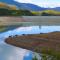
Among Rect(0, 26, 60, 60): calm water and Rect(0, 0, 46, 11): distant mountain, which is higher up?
Rect(0, 0, 46, 11): distant mountain

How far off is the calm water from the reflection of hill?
42 mm

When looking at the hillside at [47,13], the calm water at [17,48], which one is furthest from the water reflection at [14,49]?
the hillside at [47,13]

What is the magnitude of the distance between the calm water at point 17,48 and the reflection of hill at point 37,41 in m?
0.04

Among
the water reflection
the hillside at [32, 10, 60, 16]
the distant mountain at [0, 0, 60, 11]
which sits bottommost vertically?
the water reflection

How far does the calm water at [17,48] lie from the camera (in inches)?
63.4

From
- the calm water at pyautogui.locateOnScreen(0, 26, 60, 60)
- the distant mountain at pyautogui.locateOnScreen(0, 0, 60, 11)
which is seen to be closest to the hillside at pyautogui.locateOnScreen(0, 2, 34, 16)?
the distant mountain at pyautogui.locateOnScreen(0, 0, 60, 11)

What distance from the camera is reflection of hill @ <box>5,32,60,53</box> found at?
161cm

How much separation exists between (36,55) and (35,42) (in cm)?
14

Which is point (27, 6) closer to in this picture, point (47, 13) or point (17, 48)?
point (47, 13)

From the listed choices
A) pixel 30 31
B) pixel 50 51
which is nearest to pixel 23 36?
pixel 30 31

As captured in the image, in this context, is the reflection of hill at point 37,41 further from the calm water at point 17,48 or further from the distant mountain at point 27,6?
the distant mountain at point 27,6

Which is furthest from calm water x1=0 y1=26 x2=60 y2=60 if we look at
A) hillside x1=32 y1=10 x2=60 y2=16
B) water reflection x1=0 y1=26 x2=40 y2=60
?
hillside x1=32 y1=10 x2=60 y2=16

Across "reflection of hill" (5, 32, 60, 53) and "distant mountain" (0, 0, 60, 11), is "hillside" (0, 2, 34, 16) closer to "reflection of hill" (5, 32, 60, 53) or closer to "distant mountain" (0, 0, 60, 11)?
"distant mountain" (0, 0, 60, 11)

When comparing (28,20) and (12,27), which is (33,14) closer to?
(28,20)
